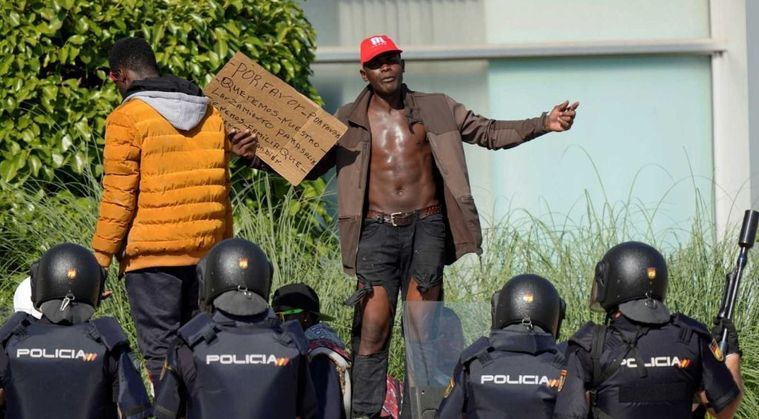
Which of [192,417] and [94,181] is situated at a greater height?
[94,181]

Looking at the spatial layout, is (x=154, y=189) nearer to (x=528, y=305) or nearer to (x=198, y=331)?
(x=198, y=331)

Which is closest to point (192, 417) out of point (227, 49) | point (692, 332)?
point (692, 332)

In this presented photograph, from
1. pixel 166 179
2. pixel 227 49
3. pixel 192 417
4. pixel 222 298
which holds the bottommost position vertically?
pixel 192 417

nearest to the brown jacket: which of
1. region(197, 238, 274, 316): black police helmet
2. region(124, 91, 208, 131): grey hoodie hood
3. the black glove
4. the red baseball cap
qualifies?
the red baseball cap

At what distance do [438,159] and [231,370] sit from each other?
7.43 ft

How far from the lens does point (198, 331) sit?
19.9 feet

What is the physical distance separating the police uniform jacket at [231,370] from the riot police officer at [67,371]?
23cm

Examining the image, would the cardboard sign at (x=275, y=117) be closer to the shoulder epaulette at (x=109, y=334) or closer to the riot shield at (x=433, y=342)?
the riot shield at (x=433, y=342)

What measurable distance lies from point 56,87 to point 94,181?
70cm

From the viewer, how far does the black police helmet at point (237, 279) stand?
20.3 feet

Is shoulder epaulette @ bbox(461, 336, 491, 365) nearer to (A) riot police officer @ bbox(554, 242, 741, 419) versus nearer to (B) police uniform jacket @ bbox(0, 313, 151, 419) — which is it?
(A) riot police officer @ bbox(554, 242, 741, 419)

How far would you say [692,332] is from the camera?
246 inches

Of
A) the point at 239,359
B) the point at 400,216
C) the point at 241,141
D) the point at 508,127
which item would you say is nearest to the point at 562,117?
the point at 508,127

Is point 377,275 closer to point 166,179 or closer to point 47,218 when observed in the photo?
point 166,179
